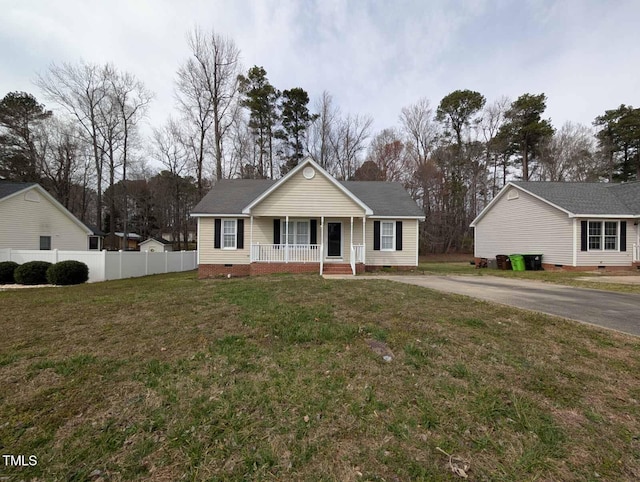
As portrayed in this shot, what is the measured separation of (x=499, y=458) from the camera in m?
2.14

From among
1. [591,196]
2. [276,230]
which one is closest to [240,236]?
[276,230]

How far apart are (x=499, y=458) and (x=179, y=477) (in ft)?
7.68

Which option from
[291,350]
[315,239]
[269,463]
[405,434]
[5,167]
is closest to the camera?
[269,463]

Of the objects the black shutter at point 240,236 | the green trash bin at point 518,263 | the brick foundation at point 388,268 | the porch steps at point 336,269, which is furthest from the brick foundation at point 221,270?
the green trash bin at point 518,263

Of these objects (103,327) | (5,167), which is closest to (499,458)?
(103,327)

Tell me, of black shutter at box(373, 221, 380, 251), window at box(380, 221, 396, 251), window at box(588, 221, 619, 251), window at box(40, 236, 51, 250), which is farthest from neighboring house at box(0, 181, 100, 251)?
window at box(588, 221, 619, 251)

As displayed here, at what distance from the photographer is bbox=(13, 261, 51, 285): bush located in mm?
13062

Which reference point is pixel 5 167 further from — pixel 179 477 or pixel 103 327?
pixel 179 477

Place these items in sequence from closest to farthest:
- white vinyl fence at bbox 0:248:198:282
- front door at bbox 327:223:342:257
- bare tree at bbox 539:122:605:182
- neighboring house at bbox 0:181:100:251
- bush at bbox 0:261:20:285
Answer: bush at bbox 0:261:20:285 < white vinyl fence at bbox 0:248:198:282 < front door at bbox 327:223:342:257 < neighboring house at bbox 0:181:100:251 < bare tree at bbox 539:122:605:182

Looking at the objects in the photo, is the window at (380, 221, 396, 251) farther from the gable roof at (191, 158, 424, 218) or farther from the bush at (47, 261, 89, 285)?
the bush at (47, 261, 89, 285)

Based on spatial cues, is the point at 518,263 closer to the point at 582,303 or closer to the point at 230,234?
the point at 582,303

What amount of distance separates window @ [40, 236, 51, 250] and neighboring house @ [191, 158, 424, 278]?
1272cm

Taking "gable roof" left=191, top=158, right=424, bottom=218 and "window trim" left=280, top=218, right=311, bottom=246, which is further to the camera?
"window trim" left=280, top=218, right=311, bottom=246

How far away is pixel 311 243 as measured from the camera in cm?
1475
